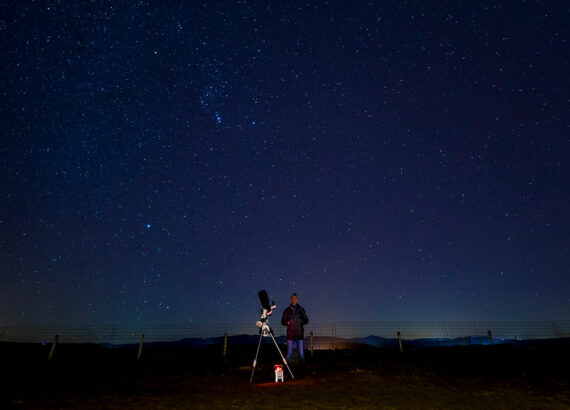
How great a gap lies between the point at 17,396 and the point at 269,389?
5246 millimetres

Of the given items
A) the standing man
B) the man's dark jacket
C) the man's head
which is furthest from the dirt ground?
the man's head

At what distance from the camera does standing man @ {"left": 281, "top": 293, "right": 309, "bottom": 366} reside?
8.88 m

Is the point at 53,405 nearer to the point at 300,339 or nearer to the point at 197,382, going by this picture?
the point at 197,382

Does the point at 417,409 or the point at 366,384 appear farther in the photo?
the point at 366,384

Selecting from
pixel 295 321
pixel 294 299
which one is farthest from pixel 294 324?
pixel 294 299

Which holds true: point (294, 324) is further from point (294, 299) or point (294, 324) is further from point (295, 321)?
point (294, 299)

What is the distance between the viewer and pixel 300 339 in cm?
892

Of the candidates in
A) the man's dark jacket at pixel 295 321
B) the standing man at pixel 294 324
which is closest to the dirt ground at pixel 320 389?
the standing man at pixel 294 324

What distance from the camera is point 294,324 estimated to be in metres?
8.91

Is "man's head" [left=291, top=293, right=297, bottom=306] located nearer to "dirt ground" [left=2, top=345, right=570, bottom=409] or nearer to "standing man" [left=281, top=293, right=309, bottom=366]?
"standing man" [left=281, top=293, right=309, bottom=366]

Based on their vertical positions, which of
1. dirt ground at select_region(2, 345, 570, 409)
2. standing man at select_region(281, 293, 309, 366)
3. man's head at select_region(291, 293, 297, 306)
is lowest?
dirt ground at select_region(2, 345, 570, 409)

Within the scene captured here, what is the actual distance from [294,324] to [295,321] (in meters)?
0.09

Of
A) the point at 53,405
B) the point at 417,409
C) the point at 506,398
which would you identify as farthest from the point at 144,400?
the point at 506,398

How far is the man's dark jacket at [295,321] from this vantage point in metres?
8.87
